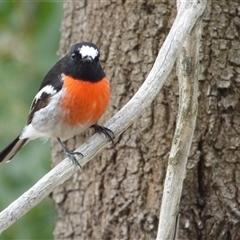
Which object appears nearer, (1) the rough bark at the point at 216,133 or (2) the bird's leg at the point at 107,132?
(2) the bird's leg at the point at 107,132

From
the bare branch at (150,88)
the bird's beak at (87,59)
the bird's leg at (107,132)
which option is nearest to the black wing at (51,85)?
the bird's beak at (87,59)

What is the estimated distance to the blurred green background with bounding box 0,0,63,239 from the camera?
5.13 meters

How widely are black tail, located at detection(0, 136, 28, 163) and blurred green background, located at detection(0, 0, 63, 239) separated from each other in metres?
0.16

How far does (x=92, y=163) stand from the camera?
484 centimetres

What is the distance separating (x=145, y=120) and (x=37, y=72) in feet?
3.87

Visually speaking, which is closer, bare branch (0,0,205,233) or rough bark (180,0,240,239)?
bare branch (0,0,205,233)

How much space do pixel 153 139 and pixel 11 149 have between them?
0.99 meters

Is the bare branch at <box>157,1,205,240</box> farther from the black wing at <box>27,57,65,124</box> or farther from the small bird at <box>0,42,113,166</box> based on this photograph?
the black wing at <box>27,57,65,124</box>

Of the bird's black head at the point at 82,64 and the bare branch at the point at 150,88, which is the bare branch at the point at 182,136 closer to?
the bare branch at the point at 150,88

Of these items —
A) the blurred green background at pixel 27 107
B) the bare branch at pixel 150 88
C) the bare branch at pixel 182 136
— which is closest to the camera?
the bare branch at pixel 150 88

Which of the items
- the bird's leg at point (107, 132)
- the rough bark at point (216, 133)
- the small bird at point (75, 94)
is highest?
the small bird at point (75, 94)

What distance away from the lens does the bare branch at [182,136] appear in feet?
13.2

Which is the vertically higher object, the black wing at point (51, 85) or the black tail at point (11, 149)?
the black wing at point (51, 85)

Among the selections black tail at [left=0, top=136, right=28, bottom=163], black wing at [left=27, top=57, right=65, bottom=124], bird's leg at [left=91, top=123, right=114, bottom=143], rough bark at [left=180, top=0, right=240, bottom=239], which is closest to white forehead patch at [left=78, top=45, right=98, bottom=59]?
black wing at [left=27, top=57, right=65, bottom=124]
